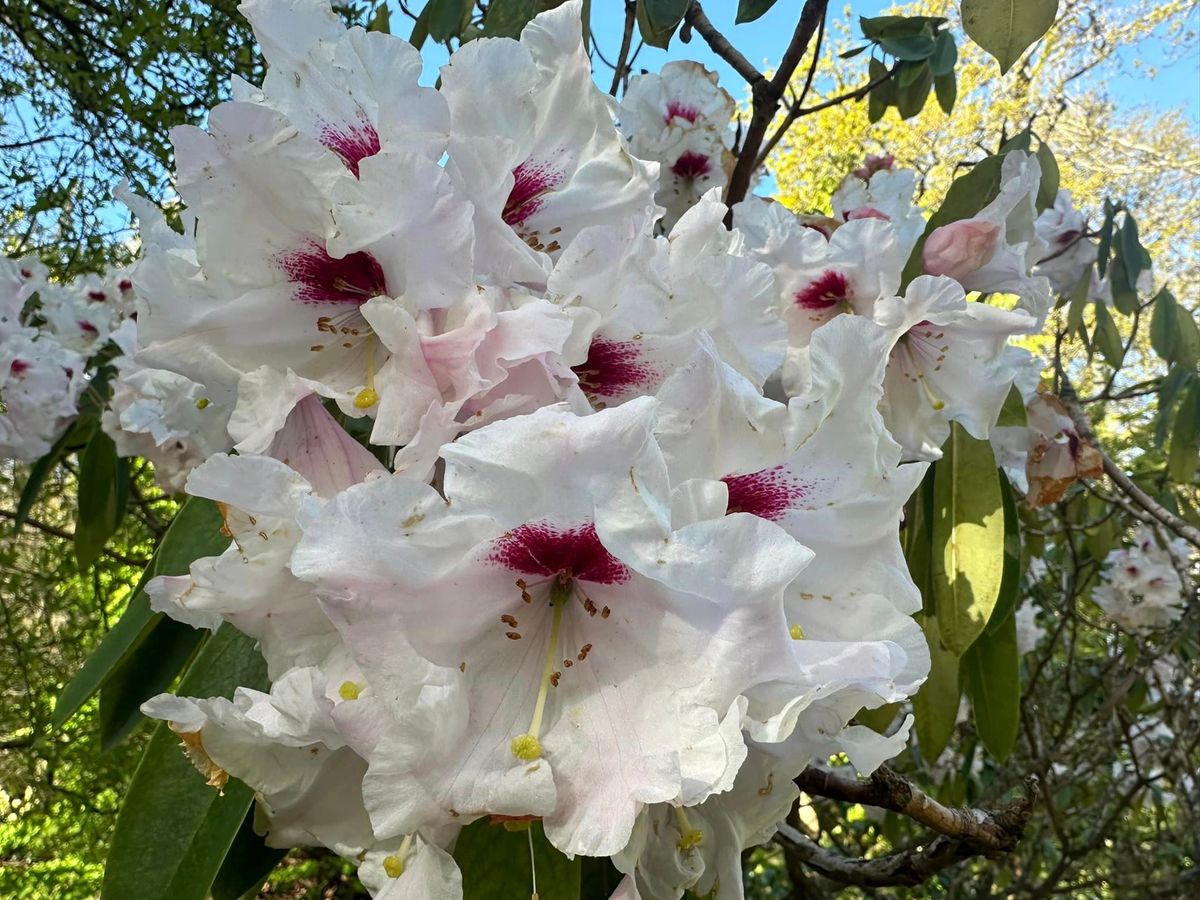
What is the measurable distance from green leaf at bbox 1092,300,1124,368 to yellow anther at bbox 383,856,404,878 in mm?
2019

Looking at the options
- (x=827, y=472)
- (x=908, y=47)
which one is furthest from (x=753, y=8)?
(x=827, y=472)

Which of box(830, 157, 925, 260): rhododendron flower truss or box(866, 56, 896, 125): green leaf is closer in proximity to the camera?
box(830, 157, 925, 260): rhododendron flower truss

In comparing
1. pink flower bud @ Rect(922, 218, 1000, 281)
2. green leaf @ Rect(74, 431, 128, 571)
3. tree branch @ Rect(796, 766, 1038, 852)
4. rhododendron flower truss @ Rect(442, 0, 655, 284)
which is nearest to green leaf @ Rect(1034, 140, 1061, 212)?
pink flower bud @ Rect(922, 218, 1000, 281)

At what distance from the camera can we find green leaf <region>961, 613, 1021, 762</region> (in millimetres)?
1019

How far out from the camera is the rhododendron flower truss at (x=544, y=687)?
0.38m

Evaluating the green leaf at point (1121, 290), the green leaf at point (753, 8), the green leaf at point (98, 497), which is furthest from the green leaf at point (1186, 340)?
the green leaf at point (98, 497)

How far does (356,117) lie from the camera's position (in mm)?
499

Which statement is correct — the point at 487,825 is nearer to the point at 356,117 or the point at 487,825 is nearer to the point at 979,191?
the point at 356,117

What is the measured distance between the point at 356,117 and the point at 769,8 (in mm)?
592

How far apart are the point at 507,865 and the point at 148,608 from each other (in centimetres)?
37

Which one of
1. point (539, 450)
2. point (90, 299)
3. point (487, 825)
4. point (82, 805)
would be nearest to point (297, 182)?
point (539, 450)

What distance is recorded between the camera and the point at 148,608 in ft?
2.30

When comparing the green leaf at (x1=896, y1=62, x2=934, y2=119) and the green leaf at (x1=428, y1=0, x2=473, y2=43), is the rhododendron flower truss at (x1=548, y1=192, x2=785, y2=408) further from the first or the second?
the green leaf at (x1=896, y1=62, x2=934, y2=119)

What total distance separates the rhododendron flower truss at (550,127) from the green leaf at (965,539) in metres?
0.53
